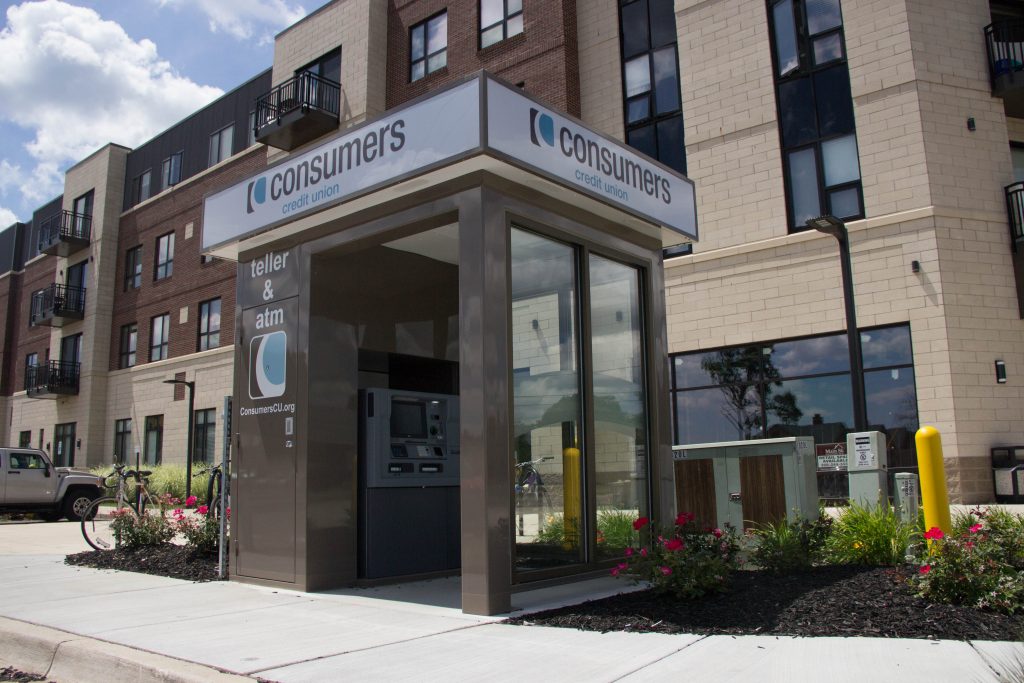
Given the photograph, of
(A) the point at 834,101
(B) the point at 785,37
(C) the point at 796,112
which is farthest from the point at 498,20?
(A) the point at 834,101

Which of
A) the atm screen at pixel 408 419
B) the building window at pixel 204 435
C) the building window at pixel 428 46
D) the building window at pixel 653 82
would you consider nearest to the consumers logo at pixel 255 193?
the atm screen at pixel 408 419

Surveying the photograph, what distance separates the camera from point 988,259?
53.4ft

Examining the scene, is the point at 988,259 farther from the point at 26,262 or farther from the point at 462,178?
the point at 26,262

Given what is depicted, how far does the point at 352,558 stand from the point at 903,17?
15.6 meters

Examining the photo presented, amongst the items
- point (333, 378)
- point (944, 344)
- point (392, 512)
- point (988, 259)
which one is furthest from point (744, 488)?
point (988, 259)

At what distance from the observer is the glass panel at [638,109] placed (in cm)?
2050

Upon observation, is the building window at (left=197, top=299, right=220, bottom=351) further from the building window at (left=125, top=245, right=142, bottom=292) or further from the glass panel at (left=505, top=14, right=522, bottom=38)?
the glass panel at (left=505, top=14, right=522, bottom=38)

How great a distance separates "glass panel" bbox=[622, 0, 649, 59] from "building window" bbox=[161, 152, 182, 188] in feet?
69.1

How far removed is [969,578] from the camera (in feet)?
17.9

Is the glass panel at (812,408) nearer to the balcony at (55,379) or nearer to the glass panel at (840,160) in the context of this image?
the glass panel at (840,160)

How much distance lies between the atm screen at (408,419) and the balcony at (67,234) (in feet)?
→ 113

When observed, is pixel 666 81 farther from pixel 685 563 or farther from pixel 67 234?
pixel 67 234

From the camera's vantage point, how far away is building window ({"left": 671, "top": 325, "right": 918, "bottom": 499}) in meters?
16.1

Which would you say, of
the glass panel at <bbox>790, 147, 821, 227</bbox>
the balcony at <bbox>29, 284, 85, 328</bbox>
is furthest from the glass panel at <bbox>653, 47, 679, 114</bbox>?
the balcony at <bbox>29, 284, 85, 328</bbox>
